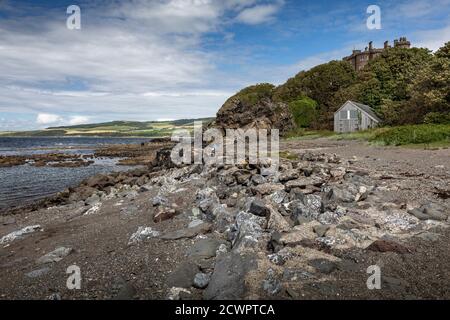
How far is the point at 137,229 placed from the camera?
31.9 ft

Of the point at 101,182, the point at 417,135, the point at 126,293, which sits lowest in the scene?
the point at 101,182

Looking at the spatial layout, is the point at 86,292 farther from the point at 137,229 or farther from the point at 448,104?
the point at 448,104

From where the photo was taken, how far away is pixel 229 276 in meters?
6.27

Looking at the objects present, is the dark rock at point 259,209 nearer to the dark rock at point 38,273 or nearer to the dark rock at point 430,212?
the dark rock at point 430,212

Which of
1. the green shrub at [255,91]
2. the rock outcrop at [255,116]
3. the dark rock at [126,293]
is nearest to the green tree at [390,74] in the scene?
the rock outcrop at [255,116]

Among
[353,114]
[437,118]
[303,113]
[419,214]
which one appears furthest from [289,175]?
[303,113]

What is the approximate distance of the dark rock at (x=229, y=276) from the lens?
5824mm

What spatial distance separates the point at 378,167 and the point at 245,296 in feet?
42.4

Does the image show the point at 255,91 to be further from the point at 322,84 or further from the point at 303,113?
the point at 303,113

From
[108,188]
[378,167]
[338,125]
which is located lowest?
[108,188]

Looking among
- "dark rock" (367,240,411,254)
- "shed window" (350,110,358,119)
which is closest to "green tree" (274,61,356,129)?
"shed window" (350,110,358,119)
